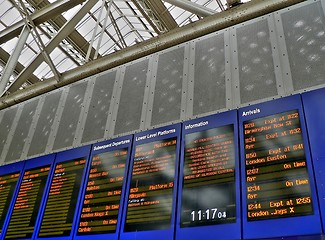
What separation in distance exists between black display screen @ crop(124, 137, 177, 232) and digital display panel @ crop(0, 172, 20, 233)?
254 centimetres

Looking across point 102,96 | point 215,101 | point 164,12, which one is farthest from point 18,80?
point 164,12

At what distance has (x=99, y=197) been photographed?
487 centimetres

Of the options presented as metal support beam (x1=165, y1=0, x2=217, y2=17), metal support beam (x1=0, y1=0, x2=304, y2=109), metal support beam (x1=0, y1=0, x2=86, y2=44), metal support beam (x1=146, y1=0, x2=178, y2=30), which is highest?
metal support beam (x1=146, y1=0, x2=178, y2=30)

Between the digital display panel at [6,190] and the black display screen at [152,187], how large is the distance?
8.33ft

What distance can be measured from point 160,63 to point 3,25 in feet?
36.3

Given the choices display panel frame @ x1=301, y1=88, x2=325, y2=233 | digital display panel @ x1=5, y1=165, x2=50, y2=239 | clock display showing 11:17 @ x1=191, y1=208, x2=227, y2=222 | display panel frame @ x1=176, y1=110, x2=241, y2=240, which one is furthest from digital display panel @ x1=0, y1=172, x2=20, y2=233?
A: display panel frame @ x1=301, y1=88, x2=325, y2=233

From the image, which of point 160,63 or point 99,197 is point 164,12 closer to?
point 160,63

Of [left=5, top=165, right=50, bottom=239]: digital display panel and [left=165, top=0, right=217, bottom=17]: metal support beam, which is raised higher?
[left=165, top=0, right=217, bottom=17]: metal support beam

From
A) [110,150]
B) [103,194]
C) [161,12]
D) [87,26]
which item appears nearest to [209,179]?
[103,194]

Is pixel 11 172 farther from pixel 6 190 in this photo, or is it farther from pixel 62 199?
pixel 62 199

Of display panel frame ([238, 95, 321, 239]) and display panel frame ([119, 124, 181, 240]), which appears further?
display panel frame ([119, 124, 181, 240])

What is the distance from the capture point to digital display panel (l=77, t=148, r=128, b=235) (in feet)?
15.1

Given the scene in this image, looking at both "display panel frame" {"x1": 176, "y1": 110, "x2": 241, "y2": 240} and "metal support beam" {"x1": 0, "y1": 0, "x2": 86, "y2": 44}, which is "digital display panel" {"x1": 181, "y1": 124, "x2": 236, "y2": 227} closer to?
Result: "display panel frame" {"x1": 176, "y1": 110, "x2": 241, "y2": 240}

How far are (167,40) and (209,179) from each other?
275 cm
